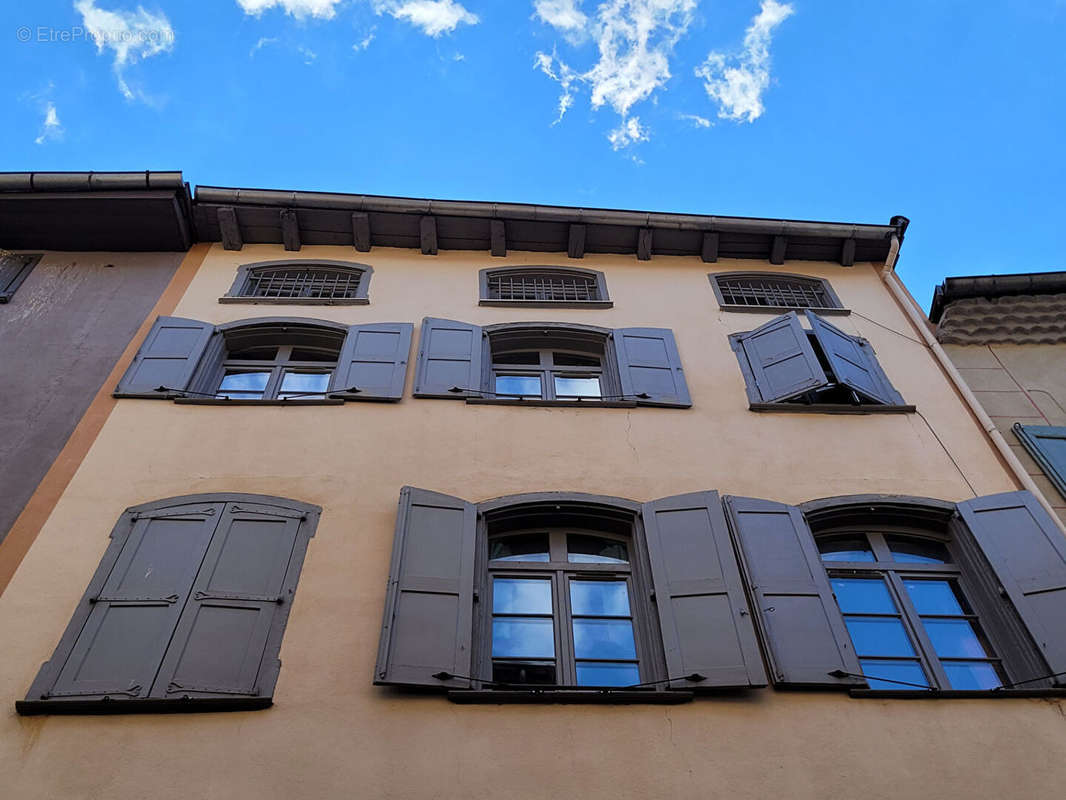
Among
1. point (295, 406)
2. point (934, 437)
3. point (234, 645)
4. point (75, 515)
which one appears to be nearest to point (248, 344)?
point (295, 406)

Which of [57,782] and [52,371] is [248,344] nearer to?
[52,371]

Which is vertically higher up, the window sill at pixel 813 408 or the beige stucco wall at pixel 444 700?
the window sill at pixel 813 408

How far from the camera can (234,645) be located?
5.75 m

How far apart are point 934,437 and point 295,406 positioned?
5.92m

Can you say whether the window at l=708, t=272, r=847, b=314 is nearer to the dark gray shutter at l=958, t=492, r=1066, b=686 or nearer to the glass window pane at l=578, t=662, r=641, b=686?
the dark gray shutter at l=958, t=492, r=1066, b=686

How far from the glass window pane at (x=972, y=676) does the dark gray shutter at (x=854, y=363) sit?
2938 mm

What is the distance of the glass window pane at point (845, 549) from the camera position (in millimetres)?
7227

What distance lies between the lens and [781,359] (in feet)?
Answer: 29.3

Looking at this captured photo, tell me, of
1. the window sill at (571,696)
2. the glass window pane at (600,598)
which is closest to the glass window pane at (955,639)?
the window sill at (571,696)

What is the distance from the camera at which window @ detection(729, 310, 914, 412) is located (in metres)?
8.45

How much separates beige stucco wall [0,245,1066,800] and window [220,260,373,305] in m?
0.35

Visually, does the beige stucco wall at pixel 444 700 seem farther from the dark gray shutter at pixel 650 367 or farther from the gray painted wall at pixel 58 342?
the gray painted wall at pixel 58 342

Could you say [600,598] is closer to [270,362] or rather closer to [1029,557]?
[1029,557]

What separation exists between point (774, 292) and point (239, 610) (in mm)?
7727
